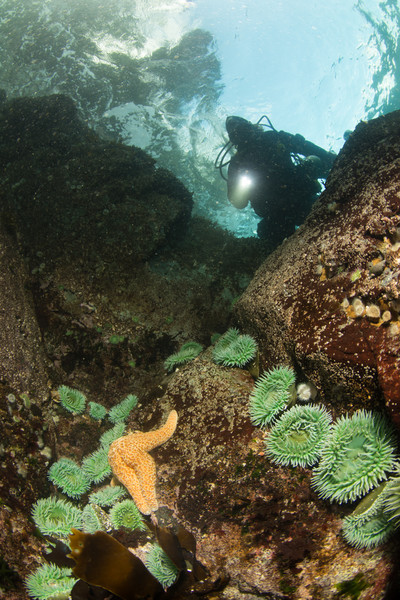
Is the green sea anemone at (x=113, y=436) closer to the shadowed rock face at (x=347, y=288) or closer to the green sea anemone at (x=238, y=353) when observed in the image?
the green sea anemone at (x=238, y=353)

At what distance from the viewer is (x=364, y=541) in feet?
7.13

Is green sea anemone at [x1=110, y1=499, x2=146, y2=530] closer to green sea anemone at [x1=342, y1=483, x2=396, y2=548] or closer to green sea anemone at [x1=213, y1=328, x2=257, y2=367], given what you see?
green sea anemone at [x1=213, y1=328, x2=257, y2=367]

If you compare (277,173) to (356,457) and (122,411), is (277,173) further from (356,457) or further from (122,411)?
(356,457)

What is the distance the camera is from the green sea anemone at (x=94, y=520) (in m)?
2.78

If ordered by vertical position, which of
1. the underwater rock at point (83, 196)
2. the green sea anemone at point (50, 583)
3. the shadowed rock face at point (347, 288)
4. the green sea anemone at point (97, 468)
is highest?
the underwater rock at point (83, 196)

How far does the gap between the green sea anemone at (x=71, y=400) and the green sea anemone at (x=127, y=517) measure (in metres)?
1.73

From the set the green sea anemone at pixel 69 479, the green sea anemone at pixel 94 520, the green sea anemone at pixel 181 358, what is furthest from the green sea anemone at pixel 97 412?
the green sea anemone at pixel 94 520

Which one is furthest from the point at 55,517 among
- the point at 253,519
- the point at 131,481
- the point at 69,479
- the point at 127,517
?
the point at 253,519

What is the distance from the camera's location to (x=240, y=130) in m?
6.85

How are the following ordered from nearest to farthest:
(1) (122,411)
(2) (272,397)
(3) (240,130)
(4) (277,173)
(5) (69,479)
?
(2) (272,397)
(5) (69,479)
(1) (122,411)
(4) (277,173)
(3) (240,130)

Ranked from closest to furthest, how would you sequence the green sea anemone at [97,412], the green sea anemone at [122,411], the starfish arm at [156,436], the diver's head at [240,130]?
the starfish arm at [156,436] < the green sea anemone at [122,411] < the green sea anemone at [97,412] < the diver's head at [240,130]

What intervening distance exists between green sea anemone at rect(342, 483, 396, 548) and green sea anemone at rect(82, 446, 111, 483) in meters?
2.39

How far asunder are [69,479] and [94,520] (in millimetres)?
722

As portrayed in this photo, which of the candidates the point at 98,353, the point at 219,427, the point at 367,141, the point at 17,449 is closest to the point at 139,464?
the point at 219,427
